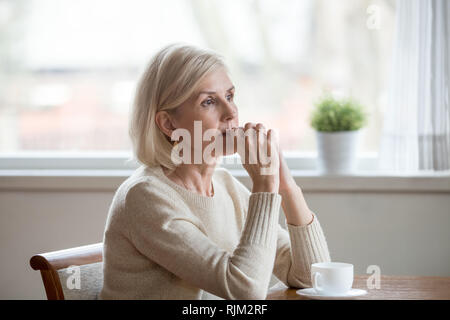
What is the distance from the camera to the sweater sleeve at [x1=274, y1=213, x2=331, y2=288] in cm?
153

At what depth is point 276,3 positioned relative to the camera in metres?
2.72

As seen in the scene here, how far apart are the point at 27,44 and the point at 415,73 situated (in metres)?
1.72

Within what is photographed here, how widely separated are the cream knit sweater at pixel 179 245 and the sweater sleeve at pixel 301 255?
161 mm

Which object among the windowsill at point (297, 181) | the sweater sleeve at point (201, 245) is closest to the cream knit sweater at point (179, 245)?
the sweater sleeve at point (201, 245)

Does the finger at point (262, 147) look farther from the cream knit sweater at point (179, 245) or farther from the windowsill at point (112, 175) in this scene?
the windowsill at point (112, 175)

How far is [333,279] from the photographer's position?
53.5 inches

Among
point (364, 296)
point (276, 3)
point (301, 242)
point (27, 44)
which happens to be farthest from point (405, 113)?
point (27, 44)

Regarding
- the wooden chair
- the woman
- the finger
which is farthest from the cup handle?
the wooden chair

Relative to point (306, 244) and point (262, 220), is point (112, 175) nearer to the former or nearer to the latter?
point (306, 244)

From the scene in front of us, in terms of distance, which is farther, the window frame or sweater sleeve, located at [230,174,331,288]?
the window frame

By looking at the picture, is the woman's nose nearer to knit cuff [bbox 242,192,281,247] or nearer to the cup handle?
knit cuff [bbox 242,192,281,247]

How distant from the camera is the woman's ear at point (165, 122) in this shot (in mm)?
1486

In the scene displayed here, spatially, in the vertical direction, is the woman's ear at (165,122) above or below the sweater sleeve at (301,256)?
above

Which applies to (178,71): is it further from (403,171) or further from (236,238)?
(403,171)
